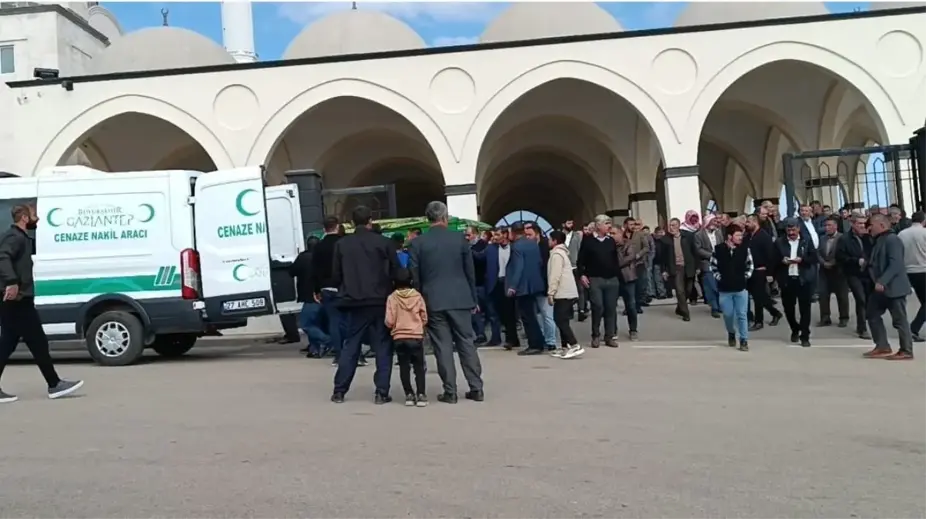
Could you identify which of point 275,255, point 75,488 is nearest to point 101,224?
point 275,255

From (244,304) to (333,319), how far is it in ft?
4.18

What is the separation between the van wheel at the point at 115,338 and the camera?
11.3 metres

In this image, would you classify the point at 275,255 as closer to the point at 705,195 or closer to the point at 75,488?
the point at 75,488

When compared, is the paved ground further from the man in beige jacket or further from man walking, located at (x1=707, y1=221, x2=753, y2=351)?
man walking, located at (x1=707, y1=221, x2=753, y2=351)

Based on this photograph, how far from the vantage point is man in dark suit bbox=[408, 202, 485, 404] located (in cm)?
791

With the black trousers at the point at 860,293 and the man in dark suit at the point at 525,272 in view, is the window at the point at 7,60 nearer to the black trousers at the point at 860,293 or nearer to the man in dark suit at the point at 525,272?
the man in dark suit at the point at 525,272

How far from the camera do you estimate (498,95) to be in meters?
21.2

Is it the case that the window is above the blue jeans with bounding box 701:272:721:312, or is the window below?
above

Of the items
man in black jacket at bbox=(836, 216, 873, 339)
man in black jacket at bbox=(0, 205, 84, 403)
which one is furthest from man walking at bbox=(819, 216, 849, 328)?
man in black jacket at bbox=(0, 205, 84, 403)

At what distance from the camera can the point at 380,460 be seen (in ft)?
18.5

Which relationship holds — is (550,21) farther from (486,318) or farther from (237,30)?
(237,30)

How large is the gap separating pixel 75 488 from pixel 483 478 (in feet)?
7.71

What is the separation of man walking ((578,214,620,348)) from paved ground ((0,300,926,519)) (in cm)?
212

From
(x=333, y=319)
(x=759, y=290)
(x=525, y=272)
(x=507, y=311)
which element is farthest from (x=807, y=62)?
(x=333, y=319)
